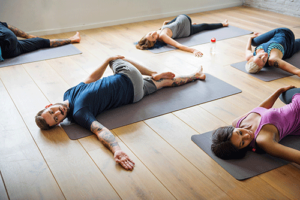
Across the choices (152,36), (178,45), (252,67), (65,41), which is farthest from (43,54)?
(252,67)

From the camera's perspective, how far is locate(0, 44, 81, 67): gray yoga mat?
347 cm

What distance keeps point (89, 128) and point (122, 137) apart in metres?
0.26

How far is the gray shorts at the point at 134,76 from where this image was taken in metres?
2.45

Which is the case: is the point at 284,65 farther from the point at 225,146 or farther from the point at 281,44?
the point at 225,146

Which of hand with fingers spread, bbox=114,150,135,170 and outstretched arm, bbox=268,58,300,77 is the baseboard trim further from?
hand with fingers spread, bbox=114,150,135,170

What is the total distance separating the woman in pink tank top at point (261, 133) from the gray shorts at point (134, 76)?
0.86 m

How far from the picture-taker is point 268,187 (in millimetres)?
1687

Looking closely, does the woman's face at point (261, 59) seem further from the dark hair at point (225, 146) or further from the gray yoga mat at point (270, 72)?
the dark hair at point (225, 146)

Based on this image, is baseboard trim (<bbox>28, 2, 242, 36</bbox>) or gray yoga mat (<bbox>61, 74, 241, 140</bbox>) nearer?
gray yoga mat (<bbox>61, 74, 241, 140</bbox>)

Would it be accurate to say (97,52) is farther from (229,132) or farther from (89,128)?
(229,132)

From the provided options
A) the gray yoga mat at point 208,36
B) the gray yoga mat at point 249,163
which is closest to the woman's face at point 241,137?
the gray yoga mat at point 249,163

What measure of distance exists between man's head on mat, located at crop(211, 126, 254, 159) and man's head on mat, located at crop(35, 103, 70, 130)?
3.82 feet

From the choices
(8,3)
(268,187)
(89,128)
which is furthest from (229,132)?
(8,3)

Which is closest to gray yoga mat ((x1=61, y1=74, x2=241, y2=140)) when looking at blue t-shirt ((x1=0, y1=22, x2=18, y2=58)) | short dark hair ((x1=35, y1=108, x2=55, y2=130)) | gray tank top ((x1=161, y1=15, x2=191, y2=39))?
short dark hair ((x1=35, y1=108, x2=55, y2=130))
